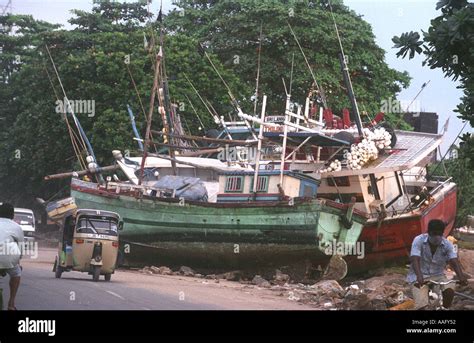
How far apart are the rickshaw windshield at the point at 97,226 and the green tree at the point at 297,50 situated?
1984cm

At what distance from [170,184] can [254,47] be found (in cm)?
1480

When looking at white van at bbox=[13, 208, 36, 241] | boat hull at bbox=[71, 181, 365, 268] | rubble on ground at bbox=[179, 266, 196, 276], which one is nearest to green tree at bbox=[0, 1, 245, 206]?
white van at bbox=[13, 208, 36, 241]

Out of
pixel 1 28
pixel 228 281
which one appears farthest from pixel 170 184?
pixel 1 28

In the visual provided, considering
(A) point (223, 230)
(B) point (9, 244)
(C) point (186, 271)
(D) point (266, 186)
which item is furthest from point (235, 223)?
(B) point (9, 244)

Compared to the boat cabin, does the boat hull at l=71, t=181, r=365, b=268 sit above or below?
below

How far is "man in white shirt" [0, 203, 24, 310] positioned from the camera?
12484 mm

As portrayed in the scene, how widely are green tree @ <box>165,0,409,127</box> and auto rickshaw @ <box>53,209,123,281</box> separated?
19.9 metres

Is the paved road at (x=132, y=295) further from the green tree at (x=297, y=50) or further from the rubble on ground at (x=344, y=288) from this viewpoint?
the green tree at (x=297, y=50)

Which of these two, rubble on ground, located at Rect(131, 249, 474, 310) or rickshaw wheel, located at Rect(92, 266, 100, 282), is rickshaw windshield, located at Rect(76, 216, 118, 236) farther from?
rubble on ground, located at Rect(131, 249, 474, 310)

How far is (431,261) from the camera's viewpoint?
1189cm

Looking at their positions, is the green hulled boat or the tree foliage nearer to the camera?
the green hulled boat

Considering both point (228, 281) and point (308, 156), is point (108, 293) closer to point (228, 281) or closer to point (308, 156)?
point (228, 281)

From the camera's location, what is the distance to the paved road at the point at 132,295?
15336 millimetres

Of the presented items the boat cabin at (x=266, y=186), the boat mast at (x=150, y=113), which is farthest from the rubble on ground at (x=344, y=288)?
the boat mast at (x=150, y=113)
